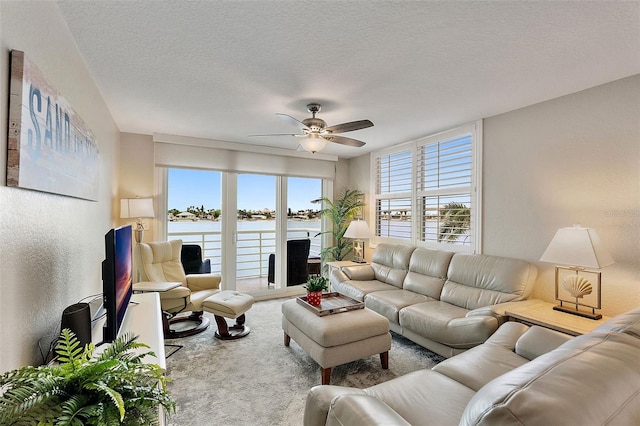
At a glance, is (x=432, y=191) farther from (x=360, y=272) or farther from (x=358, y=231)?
(x=360, y=272)

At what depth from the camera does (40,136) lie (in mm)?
1256

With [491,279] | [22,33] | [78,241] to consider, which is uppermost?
[22,33]

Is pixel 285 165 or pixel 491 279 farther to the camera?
pixel 285 165

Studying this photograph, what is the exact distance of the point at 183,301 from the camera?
3158 mm

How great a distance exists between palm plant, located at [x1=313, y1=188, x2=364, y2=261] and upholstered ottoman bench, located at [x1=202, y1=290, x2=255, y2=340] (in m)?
2.10

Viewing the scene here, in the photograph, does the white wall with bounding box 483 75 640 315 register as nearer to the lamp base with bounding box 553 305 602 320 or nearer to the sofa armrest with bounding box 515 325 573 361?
the lamp base with bounding box 553 305 602 320

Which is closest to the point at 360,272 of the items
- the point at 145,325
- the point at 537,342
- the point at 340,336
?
the point at 340,336

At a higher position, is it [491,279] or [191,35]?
[191,35]

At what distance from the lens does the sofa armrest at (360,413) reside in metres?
1.08

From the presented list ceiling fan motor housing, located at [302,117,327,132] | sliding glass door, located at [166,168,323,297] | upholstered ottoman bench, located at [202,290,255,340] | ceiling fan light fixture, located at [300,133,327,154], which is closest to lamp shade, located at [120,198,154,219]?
sliding glass door, located at [166,168,323,297]

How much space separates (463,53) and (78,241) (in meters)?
2.87

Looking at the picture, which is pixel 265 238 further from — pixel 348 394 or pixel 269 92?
pixel 348 394

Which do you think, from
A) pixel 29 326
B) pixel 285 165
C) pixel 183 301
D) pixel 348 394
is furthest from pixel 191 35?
pixel 285 165

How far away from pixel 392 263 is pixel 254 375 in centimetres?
234
